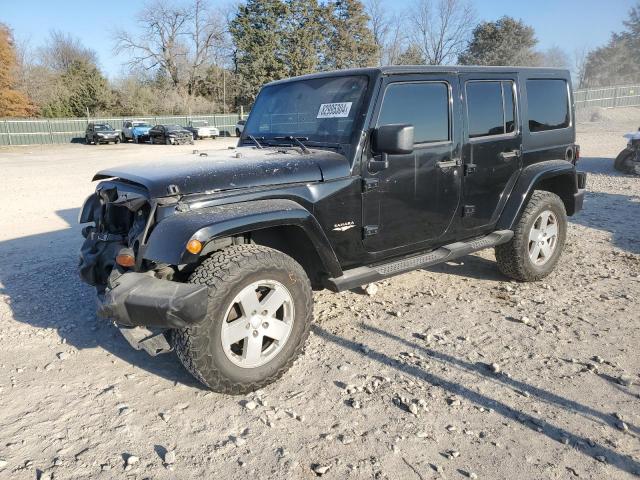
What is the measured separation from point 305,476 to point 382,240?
1916 millimetres

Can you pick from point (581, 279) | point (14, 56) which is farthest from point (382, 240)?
point (14, 56)

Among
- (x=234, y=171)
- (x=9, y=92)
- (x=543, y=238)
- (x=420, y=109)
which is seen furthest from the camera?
(x=9, y=92)

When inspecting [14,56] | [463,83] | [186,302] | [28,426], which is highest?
[14,56]

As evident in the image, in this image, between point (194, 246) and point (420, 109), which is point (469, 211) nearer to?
point (420, 109)

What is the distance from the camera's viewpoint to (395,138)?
11.1ft

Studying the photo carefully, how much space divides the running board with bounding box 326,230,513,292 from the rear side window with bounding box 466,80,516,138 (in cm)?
96

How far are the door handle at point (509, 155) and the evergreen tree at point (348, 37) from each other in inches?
1790

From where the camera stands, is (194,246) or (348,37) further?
(348,37)

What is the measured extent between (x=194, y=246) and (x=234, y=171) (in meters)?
0.69

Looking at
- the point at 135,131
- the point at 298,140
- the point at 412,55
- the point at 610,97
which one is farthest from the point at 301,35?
the point at 298,140

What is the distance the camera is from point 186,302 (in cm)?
267

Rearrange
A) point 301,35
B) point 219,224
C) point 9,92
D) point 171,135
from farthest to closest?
point 301,35 < point 9,92 < point 171,135 < point 219,224

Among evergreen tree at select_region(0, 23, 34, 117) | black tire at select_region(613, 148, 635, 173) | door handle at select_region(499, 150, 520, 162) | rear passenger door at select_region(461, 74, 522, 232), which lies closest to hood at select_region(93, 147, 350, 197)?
rear passenger door at select_region(461, 74, 522, 232)

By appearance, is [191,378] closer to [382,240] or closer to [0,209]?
[382,240]
